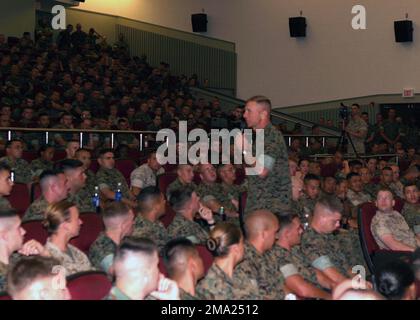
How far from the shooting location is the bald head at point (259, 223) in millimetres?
4262

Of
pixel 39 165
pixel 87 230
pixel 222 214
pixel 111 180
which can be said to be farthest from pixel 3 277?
pixel 39 165

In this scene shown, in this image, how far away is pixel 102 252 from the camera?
14.6 ft

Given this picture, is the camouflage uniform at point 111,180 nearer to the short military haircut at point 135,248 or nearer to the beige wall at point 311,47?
the short military haircut at point 135,248

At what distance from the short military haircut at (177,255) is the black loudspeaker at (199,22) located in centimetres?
1446

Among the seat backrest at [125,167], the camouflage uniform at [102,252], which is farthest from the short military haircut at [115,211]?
the seat backrest at [125,167]

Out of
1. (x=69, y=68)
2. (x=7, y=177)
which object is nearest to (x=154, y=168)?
(x=7, y=177)

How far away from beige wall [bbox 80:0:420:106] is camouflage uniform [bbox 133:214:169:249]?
35.8 ft

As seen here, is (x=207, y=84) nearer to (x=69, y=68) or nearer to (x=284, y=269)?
(x=69, y=68)

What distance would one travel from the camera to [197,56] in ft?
58.3

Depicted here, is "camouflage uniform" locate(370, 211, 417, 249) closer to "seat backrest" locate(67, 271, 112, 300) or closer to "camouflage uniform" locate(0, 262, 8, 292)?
"seat backrest" locate(67, 271, 112, 300)

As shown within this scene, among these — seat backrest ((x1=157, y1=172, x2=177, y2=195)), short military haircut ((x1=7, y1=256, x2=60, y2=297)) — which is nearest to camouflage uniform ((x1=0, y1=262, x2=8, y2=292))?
short military haircut ((x1=7, y1=256, x2=60, y2=297))

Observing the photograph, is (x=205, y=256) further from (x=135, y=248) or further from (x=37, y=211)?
(x=37, y=211)

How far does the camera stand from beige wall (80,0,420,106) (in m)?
15.1

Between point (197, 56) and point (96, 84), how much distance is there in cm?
409
